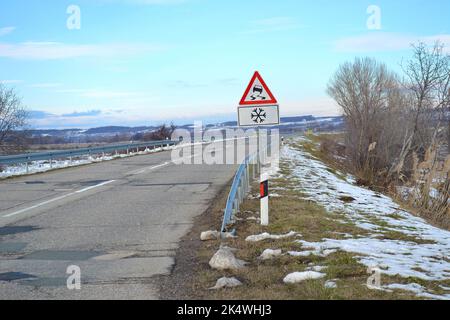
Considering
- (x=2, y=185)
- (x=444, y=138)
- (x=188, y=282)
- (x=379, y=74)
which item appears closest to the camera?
(x=188, y=282)

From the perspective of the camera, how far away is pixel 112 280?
20.9ft

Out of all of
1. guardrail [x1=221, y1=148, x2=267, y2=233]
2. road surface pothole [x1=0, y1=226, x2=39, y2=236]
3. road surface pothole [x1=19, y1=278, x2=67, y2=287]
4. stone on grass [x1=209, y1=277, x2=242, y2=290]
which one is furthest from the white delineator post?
road surface pothole [x1=0, y1=226, x2=39, y2=236]

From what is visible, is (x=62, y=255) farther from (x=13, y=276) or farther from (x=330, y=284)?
(x=330, y=284)

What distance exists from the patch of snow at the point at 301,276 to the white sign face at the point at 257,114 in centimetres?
381

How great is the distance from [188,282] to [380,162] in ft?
108

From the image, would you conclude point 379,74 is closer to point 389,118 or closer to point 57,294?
point 389,118

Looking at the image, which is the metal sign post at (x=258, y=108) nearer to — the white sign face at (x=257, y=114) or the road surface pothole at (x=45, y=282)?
the white sign face at (x=257, y=114)

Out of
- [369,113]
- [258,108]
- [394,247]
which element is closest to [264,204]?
[258,108]

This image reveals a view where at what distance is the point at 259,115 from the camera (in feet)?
31.0

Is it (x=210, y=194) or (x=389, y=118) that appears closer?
(x=210, y=194)

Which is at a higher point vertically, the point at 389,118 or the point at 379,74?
the point at 379,74

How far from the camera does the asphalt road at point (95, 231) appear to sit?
6.23m

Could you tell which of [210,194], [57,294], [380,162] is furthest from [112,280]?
[380,162]

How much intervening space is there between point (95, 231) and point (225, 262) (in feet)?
11.8
